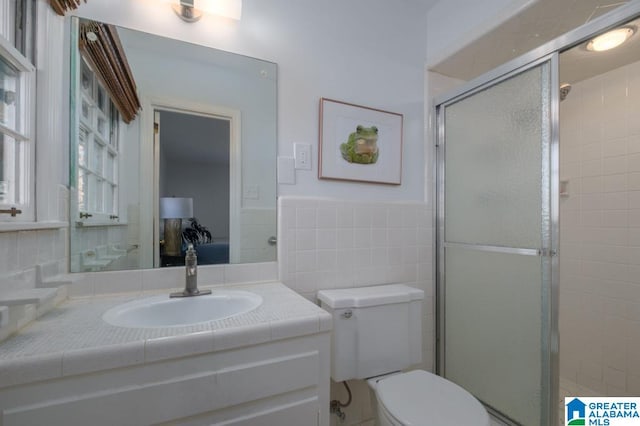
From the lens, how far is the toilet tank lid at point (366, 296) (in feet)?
4.25

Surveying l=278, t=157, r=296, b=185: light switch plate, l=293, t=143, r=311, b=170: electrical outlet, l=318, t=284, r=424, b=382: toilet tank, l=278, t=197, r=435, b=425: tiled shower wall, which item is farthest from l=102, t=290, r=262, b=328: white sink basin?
l=293, t=143, r=311, b=170: electrical outlet

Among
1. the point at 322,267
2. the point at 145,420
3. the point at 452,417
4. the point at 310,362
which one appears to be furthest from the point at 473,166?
the point at 145,420

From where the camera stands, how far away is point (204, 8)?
1.24 metres

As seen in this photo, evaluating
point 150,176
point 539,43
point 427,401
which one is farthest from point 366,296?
point 539,43

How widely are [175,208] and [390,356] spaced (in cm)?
115

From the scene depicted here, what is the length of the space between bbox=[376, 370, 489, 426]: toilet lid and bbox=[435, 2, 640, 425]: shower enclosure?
18.5 inches

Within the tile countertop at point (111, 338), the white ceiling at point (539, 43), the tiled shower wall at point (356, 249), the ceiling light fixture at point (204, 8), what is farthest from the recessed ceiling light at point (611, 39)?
the tile countertop at point (111, 338)

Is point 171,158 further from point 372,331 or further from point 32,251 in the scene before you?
point 372,331

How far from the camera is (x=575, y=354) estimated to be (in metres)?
1.98

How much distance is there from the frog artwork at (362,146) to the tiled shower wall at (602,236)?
151cm

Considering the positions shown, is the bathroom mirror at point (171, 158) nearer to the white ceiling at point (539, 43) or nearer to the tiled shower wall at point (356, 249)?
the tiled shower wall at point (356, 249)

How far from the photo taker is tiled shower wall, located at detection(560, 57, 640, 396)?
1.72 m

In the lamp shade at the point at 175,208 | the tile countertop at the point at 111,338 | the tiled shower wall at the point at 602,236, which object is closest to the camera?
the tile countertop at the point at 111,338

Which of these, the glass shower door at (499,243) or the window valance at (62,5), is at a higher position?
the window valance at (62,5)
